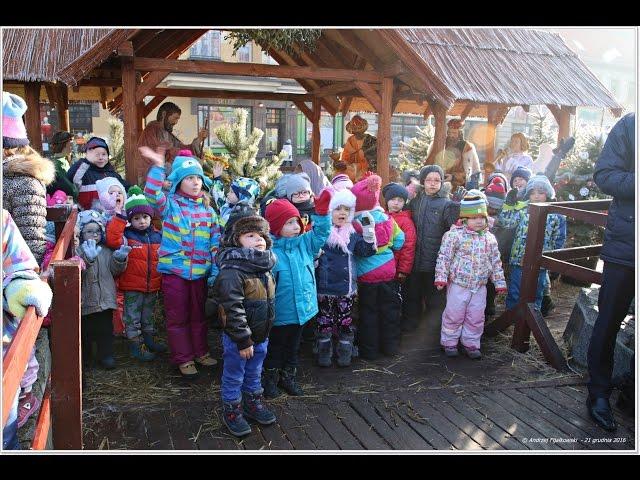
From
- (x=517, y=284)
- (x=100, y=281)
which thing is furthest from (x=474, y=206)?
(x=100, y=281)

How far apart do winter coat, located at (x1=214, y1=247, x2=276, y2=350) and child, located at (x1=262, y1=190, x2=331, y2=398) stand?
0.41 meters

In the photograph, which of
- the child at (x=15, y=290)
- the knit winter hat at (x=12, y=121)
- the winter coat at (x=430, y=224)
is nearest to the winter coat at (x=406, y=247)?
the winter coat at (x=430, y=224)

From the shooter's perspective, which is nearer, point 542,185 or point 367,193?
point 367,193

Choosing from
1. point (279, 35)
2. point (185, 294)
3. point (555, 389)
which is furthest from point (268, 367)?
point (279, 35)

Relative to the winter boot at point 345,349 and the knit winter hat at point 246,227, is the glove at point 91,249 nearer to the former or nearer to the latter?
the knit winter hat at point 246,227

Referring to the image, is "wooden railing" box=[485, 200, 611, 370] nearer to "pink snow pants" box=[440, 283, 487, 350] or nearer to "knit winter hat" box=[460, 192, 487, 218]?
"pink snow pants" box=[440, 283, 487, 350]

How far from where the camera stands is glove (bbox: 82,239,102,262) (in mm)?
4422

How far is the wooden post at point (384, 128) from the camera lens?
729cm

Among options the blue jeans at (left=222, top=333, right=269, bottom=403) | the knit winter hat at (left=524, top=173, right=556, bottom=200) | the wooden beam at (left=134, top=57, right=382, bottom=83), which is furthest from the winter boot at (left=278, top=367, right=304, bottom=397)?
the wooden beam at (left=134, top=57, right=382, bottom=83)

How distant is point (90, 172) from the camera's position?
209 inches

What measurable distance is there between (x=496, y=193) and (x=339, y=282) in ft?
9.19

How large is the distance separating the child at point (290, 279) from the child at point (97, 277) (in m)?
1.39

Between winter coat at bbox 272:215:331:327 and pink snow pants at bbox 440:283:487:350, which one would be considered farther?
pink snow pants at bbox 440:283:487:350

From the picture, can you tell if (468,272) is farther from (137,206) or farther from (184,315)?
(137,206)
